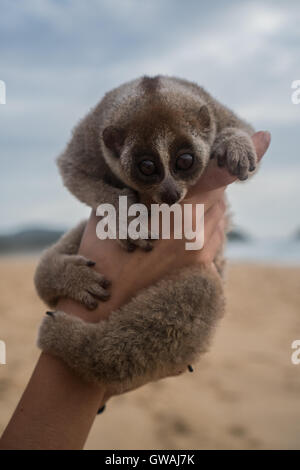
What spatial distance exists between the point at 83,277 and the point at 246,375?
445 centimetres

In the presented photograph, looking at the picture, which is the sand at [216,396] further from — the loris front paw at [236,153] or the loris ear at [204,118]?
the loris ear at [204,118]

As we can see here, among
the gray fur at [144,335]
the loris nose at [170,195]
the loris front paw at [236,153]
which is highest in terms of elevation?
the loris front paw at [236,153]

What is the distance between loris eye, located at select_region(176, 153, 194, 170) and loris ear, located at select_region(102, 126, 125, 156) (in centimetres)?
33

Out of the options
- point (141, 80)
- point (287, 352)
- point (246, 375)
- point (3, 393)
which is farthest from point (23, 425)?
point (287, 352)

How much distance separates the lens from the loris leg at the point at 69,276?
2240 millimetres

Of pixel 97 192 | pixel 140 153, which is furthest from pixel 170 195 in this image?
pixel 97 192

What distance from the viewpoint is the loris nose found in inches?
90.0

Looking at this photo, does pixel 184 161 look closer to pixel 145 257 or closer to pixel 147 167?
pixel 147 167

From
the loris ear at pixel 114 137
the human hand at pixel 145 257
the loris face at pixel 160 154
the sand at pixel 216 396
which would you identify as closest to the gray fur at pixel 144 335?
the human hand at pixel 145 257

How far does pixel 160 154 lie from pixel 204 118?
45 centimetres

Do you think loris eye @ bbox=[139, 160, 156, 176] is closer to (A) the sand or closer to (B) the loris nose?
(B) the loris nose

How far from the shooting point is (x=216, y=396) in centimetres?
548

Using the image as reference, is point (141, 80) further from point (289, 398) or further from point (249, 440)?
point (289, 398)

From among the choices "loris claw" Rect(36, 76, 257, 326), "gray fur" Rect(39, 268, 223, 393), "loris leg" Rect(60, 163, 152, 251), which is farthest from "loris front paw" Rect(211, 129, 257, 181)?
"gray fur" Rect(39, 268, 223, 393)
